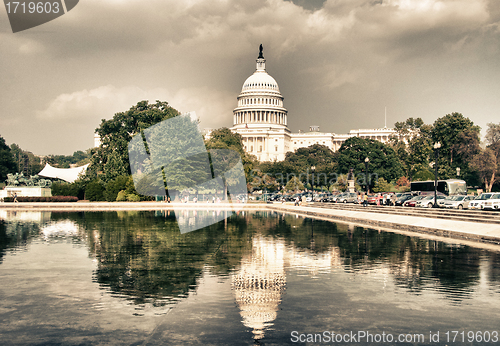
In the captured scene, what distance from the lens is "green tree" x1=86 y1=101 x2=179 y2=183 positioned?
72562mm

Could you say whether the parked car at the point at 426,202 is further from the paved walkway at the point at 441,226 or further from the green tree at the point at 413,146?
the green tree at the point at 413,146

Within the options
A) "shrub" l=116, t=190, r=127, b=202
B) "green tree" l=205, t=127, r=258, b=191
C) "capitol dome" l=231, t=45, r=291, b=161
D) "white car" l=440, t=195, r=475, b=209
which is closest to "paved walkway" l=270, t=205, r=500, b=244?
"white car" l=440, t=195, r=475, b=209

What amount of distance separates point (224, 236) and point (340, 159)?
8523 centimetres

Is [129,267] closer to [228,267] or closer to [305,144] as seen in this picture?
[228,267]

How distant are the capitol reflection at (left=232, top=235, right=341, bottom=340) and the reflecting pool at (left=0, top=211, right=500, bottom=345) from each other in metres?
0.03

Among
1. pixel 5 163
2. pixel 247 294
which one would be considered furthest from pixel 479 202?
pixel 5 163

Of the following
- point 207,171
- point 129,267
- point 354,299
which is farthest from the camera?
point 207,171

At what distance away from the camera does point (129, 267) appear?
545 inches

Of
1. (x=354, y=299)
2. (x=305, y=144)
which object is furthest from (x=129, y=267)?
(x=305, y=144)

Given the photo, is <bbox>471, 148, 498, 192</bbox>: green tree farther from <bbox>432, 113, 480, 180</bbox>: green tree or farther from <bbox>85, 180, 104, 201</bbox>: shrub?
<bbox>85, 180, 104, 201</bbox>: shrub

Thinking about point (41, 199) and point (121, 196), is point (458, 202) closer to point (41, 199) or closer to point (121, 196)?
point (121, 196)

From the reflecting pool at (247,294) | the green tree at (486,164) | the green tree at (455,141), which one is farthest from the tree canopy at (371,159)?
the reflecting pool at (247,294)

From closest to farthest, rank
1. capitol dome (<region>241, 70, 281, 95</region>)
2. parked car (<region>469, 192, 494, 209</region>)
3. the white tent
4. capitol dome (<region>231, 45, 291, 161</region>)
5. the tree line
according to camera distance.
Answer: parked car (<region>469, 192, 494, 209</region>) → the tree line → the white tent → capitol dome (<region>231, 45, 291, 161</region>) → capitol dome (<region>241, 70, 281, 95</region>)

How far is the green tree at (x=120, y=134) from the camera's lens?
2857 inches
